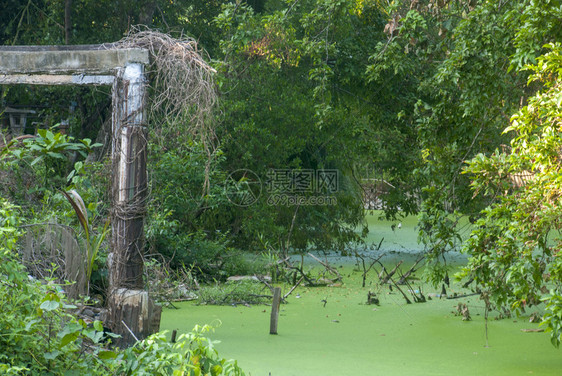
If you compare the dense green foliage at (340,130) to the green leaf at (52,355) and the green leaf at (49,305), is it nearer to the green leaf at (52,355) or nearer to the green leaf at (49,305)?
the green leaf at (49,305)

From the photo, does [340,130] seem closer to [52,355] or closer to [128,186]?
[128,186]

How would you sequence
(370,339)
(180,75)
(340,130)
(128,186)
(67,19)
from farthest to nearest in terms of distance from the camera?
1. (67,19)
2. (340,130)
3. (370,339)
4. (180,75)
5. (128,186)

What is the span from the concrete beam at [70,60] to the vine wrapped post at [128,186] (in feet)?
0.26

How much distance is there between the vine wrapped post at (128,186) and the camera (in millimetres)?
5375

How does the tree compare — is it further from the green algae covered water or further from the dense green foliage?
the green algae covered water

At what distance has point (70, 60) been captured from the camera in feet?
17.8

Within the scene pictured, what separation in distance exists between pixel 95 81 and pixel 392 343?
3049mm

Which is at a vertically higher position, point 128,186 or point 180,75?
point 180,75

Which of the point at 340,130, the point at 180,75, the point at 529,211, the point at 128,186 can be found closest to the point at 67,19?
the point at 340,130

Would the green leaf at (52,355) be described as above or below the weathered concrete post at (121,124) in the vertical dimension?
below

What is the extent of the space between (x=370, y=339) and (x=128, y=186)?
89.2 inches

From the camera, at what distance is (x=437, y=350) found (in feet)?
18.1

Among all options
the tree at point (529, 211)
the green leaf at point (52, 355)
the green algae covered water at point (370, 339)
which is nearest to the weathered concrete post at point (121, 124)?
the green algae covered water at point (370, 339)

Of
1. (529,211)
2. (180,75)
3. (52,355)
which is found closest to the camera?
(52,355)
